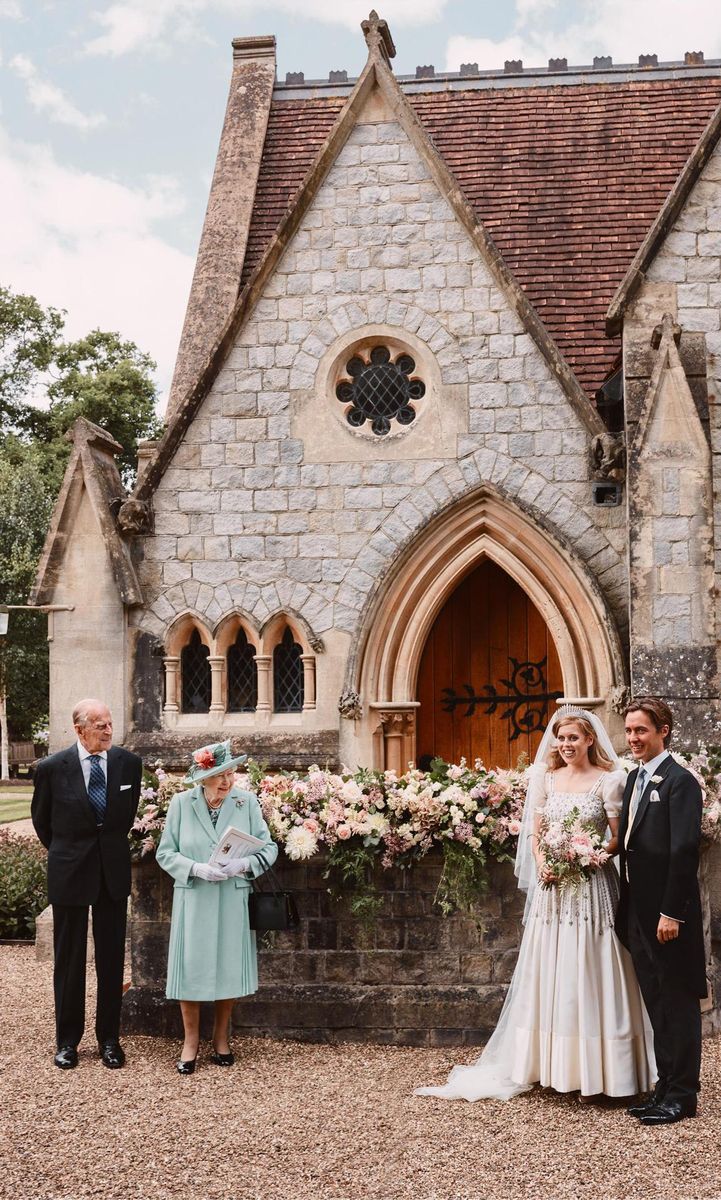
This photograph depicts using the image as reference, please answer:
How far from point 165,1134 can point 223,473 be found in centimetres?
550

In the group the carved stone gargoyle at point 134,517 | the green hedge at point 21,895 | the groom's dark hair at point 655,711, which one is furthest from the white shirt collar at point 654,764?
the green hedge at point 21,895

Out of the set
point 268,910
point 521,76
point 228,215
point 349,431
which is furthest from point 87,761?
point 521,76

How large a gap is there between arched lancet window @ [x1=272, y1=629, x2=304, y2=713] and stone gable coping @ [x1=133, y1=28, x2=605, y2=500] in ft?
5.25

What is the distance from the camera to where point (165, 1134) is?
195 inches

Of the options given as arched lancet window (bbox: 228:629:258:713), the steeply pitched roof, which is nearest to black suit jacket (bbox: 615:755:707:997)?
arched lancet window (bbox: 228:629:258:713)

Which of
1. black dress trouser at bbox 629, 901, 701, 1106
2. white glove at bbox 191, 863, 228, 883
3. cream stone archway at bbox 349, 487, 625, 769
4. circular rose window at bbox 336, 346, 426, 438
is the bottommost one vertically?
black dress trouser at bbox 629, 901, 701, 1106

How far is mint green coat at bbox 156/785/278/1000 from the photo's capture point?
585 cm

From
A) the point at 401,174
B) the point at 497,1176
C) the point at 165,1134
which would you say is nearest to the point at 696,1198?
the point at 497,1176

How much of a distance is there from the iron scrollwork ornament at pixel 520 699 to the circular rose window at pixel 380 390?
2.17 m

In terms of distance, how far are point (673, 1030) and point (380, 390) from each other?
572 cm

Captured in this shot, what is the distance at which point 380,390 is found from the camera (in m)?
9.50

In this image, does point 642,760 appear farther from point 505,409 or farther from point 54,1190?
point 505,409

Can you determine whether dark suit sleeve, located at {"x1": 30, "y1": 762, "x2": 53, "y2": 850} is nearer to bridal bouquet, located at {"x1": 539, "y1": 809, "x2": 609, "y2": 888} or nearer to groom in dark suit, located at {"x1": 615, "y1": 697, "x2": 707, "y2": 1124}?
bridal bouquet, located at {"x1": 539, "y1": 809, "x2": 609, "y2": 888}

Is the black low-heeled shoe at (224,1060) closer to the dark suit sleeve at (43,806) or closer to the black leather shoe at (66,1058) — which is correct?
the black leather shoe at (66,1058)
